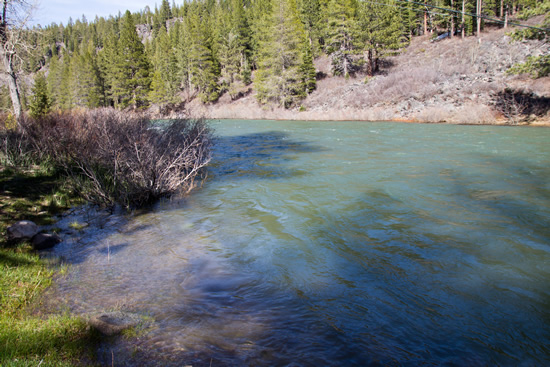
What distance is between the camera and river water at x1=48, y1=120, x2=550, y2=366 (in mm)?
3328

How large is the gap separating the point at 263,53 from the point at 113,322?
46.4 metres

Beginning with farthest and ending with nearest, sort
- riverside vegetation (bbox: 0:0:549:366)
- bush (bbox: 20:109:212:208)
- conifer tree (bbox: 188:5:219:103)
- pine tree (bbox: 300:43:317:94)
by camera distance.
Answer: conifer tree (bbox: 188:5:219:103), pine tree (bbox: 300:43:317:94), bush (bbox: 20:109:212:208), riverside vegetation (bbox: 0:0:549:366)

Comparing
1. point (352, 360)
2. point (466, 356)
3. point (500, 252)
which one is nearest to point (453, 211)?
point (500, 252)

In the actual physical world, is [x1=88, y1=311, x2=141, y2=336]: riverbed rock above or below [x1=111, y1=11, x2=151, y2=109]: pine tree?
below

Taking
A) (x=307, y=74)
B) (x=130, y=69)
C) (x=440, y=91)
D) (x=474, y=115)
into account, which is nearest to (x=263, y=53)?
(x=307, y=74)

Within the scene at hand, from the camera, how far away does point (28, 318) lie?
3352mm

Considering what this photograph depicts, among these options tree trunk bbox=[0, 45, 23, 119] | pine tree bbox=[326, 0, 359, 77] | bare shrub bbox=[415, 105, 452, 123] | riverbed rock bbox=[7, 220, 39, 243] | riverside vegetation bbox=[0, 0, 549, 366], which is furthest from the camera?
pine tree bbox=[326, 0, 359, 77]

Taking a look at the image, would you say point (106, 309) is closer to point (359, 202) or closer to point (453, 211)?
point (359, 202)

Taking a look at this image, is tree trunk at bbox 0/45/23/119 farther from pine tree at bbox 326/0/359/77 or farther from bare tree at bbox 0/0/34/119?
pine tree at bbox 326/0/359/77

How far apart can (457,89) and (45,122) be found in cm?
2602

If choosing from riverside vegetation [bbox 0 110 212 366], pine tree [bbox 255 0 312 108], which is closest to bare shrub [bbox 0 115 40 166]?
riverside vegetation [bbox 0 110 212 366]

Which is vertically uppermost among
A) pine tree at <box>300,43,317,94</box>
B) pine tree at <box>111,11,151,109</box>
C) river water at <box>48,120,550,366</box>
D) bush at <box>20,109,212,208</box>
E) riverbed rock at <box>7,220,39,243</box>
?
pine tree at <box>111,11,151,109</box>

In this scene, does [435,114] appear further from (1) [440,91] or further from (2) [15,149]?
(2) [15,149]

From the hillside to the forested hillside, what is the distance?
9.82 feet
